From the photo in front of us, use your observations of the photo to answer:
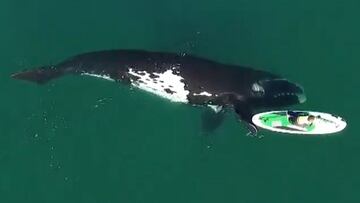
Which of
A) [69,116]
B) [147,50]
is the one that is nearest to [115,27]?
[147,50]

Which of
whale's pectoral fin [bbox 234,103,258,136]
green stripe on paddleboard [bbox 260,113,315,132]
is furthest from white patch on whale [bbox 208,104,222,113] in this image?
green stripe on paddleboard [bbox 260,113,315,132]

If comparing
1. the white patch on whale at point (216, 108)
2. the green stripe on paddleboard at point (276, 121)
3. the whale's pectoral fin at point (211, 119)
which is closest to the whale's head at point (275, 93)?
the green stripe on paddleboard at point (276, 121)

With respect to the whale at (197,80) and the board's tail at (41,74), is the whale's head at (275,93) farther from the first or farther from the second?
the board's tail at (41,74)

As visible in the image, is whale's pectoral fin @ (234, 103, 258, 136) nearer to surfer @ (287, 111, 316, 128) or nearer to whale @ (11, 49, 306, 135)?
whale @ (11, 49, 306, 135)

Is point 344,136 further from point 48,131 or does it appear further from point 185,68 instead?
point 48,131

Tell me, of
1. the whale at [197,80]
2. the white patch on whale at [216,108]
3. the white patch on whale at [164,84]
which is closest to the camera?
the whale at [197,80]

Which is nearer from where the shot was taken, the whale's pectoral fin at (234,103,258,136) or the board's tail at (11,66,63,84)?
the whale's pectoral fin at (234,103,258,136)

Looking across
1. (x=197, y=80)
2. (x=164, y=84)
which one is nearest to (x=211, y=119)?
(x=197, y=80)
